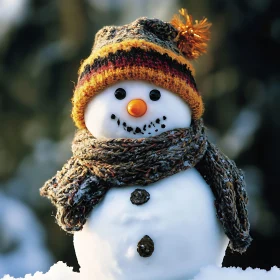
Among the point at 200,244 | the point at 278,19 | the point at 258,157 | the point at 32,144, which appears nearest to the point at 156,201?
the point at 200,244

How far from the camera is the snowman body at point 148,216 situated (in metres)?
0.90

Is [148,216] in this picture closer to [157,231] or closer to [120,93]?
[157,231]

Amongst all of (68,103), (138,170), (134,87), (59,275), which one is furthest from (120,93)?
(68,103)

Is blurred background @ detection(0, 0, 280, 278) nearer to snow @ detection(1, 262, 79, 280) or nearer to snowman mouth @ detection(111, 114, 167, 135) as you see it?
snow @ detection(1, 262, 79, 280)

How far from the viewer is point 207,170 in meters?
0.98

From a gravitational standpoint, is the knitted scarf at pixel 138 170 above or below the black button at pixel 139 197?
above

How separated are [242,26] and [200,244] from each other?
64.0 inches

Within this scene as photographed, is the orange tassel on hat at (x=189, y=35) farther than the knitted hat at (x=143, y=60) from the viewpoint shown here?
Yes

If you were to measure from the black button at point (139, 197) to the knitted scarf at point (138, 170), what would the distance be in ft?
0.06

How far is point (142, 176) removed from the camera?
91 cm

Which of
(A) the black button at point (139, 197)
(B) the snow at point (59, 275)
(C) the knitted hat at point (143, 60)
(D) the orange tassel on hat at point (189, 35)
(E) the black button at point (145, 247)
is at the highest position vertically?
(D) the orange tassel on hat at point (189, 35)

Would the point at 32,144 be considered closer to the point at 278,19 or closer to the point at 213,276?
the point at 278,19

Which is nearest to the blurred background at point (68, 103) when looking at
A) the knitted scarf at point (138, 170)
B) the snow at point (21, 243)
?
the snow at point (21, 243)

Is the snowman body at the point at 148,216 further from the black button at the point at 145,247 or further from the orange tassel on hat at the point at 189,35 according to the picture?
the orange tassel on hat at the point at 189,35
